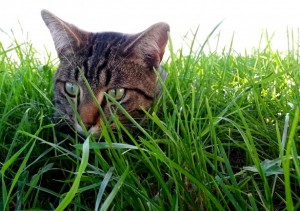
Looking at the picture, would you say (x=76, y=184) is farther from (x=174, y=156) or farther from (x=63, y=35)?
(x=63, y=35)

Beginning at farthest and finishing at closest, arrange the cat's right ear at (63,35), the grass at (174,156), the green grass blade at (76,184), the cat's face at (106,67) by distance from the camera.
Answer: the cat's right ear at (63,35)
the cat's face at (106,67)
the grass at (174,156)
the green grass blade at (76,184)

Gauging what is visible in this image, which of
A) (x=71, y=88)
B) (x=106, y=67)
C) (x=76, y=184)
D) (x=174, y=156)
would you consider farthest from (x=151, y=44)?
(x=76, y=184)

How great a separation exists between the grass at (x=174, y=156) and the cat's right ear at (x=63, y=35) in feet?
0.58

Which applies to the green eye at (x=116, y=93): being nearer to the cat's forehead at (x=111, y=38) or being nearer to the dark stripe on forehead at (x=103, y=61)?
the dark stripe on forehead at (x=103, y=61)

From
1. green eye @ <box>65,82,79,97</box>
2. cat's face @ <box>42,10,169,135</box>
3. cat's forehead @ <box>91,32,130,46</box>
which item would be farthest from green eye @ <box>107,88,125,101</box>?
cat's forehead @ <box>91,32,130,46</box>

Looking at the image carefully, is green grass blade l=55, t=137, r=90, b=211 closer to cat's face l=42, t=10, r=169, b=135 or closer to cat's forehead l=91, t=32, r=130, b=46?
cat's face l=42, t=10, r=169, b=135

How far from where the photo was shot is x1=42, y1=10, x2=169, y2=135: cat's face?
160 cm

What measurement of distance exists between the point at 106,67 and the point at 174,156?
73 centimetres

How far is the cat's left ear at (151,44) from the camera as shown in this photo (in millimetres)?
1633

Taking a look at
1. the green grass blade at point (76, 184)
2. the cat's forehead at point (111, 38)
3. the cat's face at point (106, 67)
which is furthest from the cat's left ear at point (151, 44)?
the green grass blade at point (76, 184)

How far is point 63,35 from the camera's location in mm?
1746

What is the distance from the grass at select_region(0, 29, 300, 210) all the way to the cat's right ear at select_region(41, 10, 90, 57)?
177 millimetres

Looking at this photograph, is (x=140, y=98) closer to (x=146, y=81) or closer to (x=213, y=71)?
(x=146, y=81)

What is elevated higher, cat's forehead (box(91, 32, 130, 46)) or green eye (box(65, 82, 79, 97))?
cat's forehead (box(91, 32, 130, 46))
